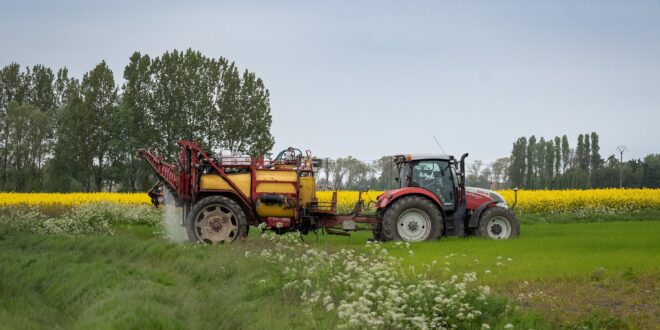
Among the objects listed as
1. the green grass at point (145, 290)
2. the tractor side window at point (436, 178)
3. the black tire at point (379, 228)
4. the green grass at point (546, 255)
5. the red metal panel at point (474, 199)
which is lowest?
the green grass at point (145, 290)

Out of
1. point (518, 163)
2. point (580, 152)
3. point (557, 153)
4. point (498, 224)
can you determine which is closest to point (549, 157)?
point (557, 153)

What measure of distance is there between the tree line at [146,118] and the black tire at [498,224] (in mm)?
36363

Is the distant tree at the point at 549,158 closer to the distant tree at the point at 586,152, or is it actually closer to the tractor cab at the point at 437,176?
the distant tree at the point at 586,152

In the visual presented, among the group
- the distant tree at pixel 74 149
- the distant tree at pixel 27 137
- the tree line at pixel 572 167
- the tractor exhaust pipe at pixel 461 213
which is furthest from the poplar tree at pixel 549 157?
the tractor exhaust pipe at pixel 461 213

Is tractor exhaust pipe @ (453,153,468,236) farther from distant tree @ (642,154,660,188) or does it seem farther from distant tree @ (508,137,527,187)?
distant tree @ (508,137,527,187)

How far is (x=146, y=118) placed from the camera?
52.3 m

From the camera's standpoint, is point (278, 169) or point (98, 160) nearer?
point (278, 169)

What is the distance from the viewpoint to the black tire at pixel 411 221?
54.8 feet

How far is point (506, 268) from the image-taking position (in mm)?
11227

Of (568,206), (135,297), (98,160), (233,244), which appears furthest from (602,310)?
(98,160)

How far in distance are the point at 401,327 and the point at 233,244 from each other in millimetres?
8739

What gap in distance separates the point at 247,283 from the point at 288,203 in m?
6.27

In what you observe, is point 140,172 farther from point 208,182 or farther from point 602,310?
point 602,310

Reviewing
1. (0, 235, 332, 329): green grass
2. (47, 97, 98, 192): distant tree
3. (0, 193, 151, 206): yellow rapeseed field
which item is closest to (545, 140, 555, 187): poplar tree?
(47, 97, 98, 192): distant tree
